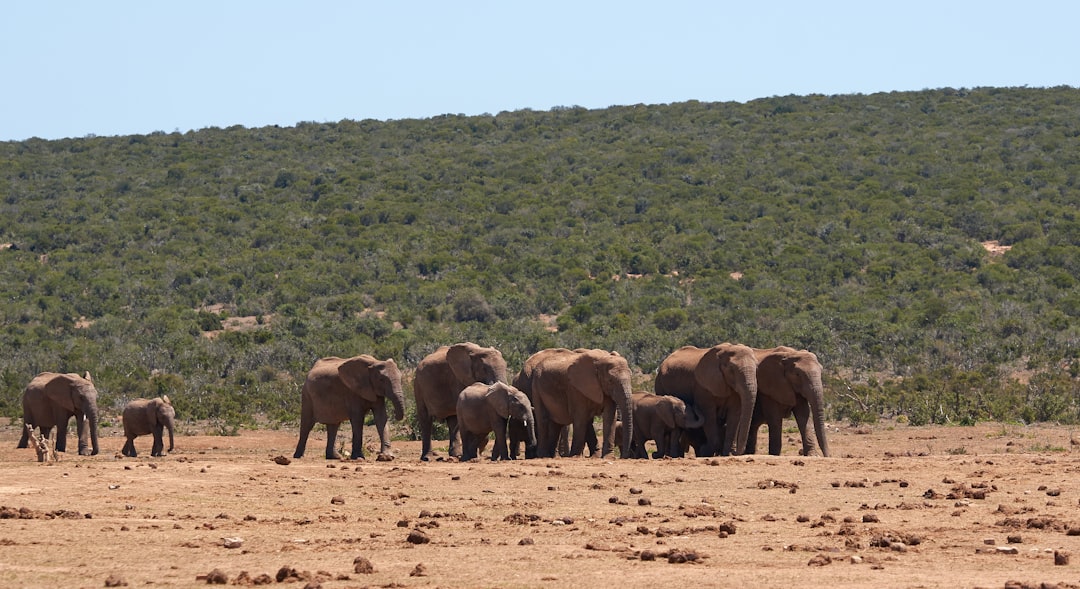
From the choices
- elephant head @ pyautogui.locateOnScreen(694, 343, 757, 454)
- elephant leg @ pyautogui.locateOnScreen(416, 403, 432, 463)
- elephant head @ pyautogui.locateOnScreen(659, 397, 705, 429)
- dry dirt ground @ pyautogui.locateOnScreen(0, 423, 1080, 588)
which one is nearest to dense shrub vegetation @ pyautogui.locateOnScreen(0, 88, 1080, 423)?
elephant head @ pyautogui.locateOnScreen(694, 343, 757, 454)

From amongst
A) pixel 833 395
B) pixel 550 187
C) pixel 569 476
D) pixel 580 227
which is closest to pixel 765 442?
pixel 833 395

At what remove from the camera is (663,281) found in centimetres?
5650

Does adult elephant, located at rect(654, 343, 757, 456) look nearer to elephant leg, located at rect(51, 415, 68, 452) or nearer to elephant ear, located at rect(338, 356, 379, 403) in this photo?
elephant ear, located at rect(338, 356, 379, 403)

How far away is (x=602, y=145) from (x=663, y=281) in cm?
3099

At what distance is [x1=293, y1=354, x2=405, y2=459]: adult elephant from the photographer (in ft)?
78.4

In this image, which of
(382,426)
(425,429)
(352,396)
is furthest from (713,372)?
(352,396)

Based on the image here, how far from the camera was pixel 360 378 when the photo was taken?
24.1 m

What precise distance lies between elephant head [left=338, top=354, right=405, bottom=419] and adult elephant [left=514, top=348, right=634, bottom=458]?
2089mm

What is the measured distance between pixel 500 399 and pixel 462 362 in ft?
Result: 7.36

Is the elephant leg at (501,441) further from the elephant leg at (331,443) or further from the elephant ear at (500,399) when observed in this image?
the elephant leg at (331,443)

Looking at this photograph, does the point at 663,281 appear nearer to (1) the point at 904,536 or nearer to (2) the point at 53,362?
(2) the point at 53,362

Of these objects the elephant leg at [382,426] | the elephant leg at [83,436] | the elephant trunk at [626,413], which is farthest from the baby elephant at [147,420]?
the elephant trunk at [626,413]

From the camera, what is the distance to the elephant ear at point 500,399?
22.1 meters

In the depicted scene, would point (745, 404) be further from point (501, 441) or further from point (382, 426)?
point (382, 426)
